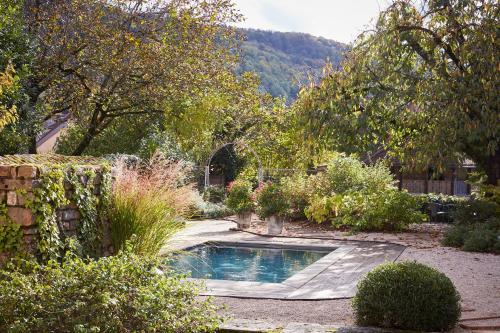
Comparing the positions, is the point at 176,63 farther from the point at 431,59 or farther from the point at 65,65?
the point at 431,59

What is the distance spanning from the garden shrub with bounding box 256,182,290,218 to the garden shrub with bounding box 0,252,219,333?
7761 mm

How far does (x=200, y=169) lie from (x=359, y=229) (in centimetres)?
754

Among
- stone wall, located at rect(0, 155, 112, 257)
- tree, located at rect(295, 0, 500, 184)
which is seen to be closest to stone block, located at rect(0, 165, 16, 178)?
stone wall, located at rect(0, 155, 112, 257)

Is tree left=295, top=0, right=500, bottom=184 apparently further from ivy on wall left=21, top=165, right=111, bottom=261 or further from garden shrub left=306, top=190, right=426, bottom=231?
ivy on wall left=21, top=165, right=111, bottom=261

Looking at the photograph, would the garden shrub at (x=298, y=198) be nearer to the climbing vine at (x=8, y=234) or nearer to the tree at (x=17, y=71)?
the tree at (x=17, y=71)

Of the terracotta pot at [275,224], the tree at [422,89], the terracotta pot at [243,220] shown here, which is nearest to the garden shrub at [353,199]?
the terracotta pot at [275,224]

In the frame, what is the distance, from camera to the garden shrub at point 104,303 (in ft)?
13.1

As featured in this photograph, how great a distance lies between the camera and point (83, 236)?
6496 mm

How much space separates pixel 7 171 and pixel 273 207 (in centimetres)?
710

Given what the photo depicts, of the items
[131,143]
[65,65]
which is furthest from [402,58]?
[131,143]

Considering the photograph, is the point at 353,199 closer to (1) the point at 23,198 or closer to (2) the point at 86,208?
(2) the point at 86,208

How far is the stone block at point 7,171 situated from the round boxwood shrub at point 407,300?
3189mm

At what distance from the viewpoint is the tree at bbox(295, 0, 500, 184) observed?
1008 cm

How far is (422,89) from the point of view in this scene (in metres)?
11.0
